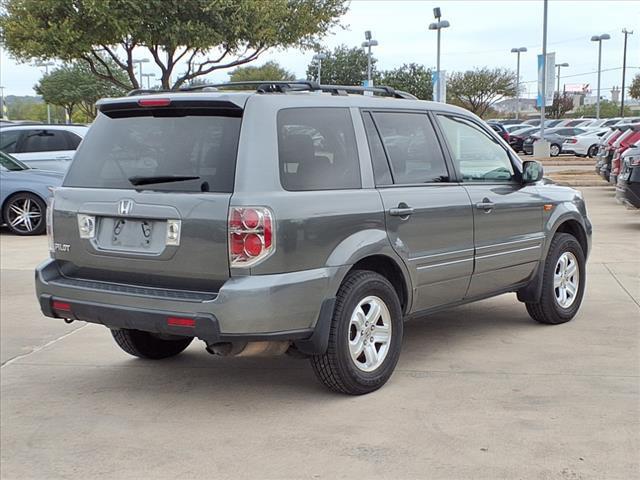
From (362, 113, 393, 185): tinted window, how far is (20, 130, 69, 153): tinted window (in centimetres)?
1175

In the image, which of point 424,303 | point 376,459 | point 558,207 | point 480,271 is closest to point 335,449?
point 376,459

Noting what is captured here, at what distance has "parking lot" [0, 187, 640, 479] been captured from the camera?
162 inches

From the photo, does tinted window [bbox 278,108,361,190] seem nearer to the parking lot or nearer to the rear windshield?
the rear windshield

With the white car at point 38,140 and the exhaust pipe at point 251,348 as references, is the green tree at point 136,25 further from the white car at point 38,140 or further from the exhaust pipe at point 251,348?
the exhaust pipe at point 251,348

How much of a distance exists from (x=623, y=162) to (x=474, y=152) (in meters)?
7.42

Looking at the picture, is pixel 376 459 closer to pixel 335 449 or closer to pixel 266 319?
pixel 335 449

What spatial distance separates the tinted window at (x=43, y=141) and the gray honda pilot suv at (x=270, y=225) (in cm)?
1086

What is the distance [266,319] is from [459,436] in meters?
1.19

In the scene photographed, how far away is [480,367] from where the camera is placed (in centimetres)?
562

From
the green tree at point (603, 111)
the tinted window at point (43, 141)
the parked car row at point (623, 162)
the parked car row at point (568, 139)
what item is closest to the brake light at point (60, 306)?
the parked car row at point (623, 162)

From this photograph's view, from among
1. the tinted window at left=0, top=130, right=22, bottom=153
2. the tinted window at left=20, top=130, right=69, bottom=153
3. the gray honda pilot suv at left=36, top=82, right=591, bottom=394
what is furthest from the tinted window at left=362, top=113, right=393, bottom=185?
the tinted window at left=0, top=130, right=22, bottom=153

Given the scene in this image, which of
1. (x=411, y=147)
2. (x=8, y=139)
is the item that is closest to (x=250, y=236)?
(x=411, y=147)

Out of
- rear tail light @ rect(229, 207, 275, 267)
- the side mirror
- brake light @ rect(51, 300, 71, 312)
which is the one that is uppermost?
the side mirror

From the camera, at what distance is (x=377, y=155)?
521 cm
